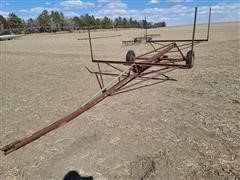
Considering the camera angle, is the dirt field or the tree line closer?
the dirt field

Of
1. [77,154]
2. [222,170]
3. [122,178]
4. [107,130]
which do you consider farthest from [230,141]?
[77,154]

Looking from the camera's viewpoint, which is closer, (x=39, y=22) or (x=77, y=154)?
(x=77, y=154)

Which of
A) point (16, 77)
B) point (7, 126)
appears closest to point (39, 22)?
point (16, 77)

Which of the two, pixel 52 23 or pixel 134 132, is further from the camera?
pixel 52 23

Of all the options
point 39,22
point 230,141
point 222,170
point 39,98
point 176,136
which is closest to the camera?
point 222,170

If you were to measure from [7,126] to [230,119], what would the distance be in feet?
14.7

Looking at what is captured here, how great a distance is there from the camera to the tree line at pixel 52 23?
67.2 metres

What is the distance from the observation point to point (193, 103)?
4934 mm

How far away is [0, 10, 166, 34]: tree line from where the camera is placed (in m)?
67.2

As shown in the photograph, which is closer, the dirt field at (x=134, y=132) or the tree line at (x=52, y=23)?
the dirt field at (x=134, y=132)

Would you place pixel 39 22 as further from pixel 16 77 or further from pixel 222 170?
pixel 222 170

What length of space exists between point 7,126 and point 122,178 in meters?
3.01

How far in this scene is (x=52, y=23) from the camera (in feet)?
244

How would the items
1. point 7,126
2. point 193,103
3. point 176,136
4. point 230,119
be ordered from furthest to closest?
point 193,103, point 7,126, point 230,119, point 176,136
